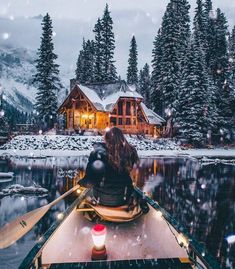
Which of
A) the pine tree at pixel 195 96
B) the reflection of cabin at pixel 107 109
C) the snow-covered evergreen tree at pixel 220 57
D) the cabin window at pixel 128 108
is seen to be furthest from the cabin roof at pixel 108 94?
the snow-covered evergreen tree at pixel 220 57

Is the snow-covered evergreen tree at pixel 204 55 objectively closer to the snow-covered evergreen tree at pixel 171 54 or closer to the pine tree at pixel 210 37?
the pine tree at pixel 210 37

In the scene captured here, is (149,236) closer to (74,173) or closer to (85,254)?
(85,254)

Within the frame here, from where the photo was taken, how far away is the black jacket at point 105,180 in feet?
16.9

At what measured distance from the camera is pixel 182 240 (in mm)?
4785

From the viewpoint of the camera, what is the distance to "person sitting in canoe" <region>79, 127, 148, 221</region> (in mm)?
5156

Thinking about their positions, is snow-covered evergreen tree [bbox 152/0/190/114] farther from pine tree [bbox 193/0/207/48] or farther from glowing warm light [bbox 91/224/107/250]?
glowing warm light [bbox 91/224/107/250]

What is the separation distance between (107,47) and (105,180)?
50316 mm

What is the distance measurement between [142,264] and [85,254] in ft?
3.96

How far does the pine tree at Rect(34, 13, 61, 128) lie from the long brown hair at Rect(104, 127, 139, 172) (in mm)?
37084

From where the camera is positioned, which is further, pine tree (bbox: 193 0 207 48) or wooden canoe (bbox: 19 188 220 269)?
pine tree (bbox: 193 0 207 48)

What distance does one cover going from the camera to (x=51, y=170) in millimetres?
21281

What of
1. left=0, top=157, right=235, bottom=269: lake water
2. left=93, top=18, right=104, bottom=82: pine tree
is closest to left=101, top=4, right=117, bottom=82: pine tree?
left=93, top=18, right=104, bottom=82: pine tree

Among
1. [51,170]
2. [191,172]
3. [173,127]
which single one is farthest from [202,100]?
[51,170]

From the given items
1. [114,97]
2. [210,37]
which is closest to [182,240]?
[114,97]
